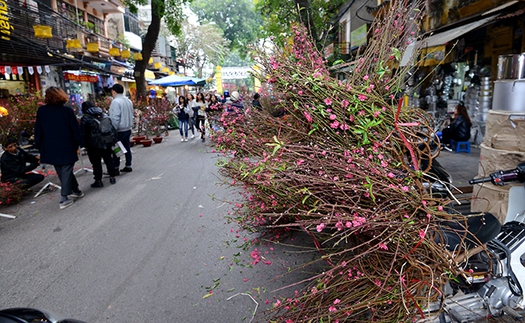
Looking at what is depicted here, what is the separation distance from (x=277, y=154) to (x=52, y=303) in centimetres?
240

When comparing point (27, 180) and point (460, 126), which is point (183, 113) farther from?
point (460, 126)

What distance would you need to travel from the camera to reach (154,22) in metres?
15.2

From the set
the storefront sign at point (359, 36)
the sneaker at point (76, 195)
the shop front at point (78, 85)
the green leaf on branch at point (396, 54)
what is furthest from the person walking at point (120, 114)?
the shop front at point (78, 85)

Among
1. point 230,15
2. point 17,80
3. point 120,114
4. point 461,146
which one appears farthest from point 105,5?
point 230,15

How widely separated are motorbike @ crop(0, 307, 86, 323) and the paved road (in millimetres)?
1104

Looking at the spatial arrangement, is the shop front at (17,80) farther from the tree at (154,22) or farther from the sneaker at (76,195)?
the sneaker at (76,195)

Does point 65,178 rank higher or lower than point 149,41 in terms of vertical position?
lower

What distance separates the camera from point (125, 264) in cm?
380

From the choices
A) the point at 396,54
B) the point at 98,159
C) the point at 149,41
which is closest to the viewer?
the point at 396,54

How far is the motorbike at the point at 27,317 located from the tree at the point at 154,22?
566 inches

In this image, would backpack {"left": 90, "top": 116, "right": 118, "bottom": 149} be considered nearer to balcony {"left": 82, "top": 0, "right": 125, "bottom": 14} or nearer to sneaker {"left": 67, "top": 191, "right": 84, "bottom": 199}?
sneaker {"left": 67, "top": 191, "right": 84, "bottom": 199}

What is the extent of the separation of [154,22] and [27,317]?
15.3 metres

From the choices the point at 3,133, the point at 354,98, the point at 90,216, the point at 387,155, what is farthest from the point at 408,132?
the point at 3,133

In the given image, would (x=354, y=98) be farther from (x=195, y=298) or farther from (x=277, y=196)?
(x=195, y=298)
